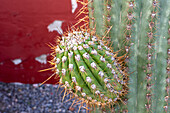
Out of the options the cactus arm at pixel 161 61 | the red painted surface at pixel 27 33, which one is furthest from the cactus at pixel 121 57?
the red painted surface at pixel 27 33

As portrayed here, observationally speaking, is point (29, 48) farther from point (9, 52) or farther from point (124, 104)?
point (124, 104)

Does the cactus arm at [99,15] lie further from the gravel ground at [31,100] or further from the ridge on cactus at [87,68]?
the gravel ground at [31,100]

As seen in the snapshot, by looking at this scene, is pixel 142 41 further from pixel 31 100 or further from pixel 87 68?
pixel 31 100

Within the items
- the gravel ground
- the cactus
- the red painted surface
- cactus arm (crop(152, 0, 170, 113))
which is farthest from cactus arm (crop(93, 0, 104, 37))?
the gravel ground

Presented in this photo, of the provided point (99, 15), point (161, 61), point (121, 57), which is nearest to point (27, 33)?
point (99, 15)

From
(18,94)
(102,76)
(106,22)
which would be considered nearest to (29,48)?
(18,94)

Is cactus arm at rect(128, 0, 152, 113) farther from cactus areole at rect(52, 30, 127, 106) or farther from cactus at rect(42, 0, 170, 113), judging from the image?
cactus areole at rect(52, 30, 127, 106)
